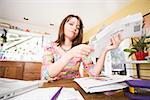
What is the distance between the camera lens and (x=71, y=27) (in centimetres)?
111

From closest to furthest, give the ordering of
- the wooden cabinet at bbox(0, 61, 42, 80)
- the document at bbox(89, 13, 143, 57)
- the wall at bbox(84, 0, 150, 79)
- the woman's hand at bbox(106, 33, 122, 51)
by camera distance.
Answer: the document at bbox(89, 13, 143, 57)
the woman's hand at bbox(106, 33, 122, 51)
the wall at bbox(84, 0, 150, 79)
the wooden cabinet at bbox(0, 61, 42, 80)

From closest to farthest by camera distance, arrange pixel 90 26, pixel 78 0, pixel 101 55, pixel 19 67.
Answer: pixel 101 55 < pixel 78 0 < pixel 19 67 < pixel 90 26

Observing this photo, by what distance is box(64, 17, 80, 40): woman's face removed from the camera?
1.11m

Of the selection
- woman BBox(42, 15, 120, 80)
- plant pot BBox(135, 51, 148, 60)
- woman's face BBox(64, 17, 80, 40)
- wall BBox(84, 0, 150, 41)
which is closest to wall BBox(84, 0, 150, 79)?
wall BBox(84, 0, 150, 41)

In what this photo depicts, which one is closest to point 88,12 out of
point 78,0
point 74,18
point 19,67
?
point 78,0

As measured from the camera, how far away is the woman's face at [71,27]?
1.11m

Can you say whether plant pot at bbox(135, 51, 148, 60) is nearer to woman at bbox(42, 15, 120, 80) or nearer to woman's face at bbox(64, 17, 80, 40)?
woman at bbox(42, 15, 120, 80)

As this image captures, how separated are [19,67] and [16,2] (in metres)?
1.42

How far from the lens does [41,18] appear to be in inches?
121

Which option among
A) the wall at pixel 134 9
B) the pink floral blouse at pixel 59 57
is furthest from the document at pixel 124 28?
the wall at pixel 134 9

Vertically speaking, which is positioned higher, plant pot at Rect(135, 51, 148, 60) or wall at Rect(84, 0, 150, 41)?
wall at Rect(84, 0, 150, 41)

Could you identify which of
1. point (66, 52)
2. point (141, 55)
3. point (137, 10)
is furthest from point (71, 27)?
point (137, 10)

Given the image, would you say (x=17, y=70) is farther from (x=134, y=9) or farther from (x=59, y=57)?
(x=134, y=9)

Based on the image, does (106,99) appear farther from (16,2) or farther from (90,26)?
(90,26)
